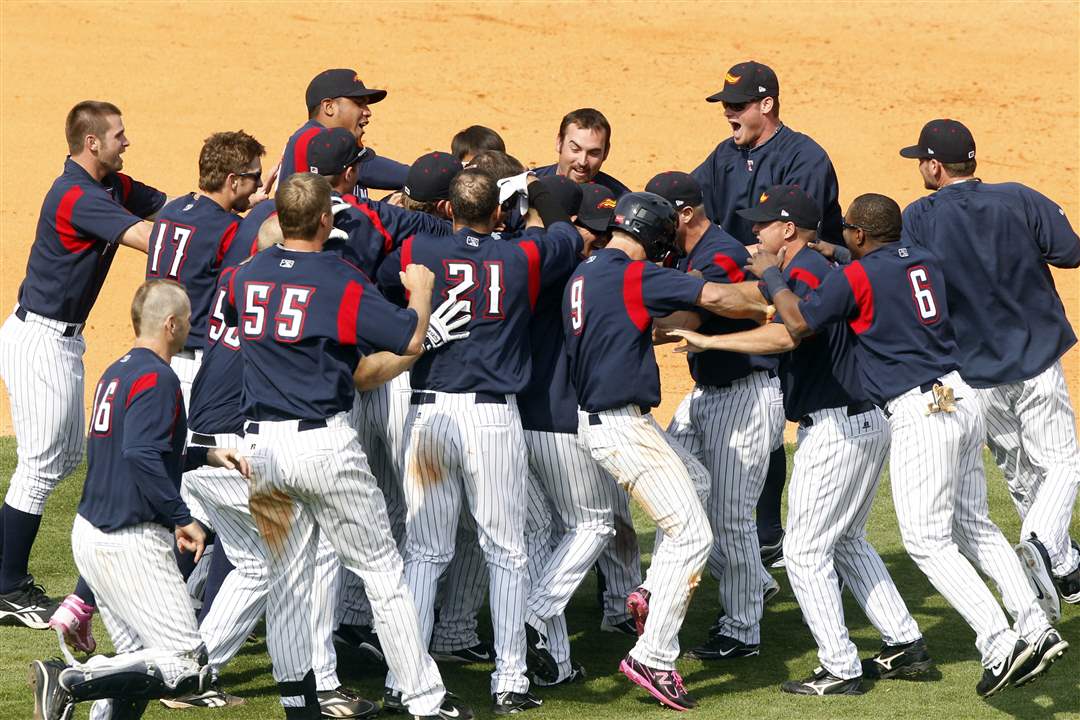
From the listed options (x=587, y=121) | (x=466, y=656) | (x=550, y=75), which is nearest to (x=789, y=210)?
(x=587, y=121)

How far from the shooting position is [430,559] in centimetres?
604

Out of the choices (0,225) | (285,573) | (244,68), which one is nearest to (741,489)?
(285,573)

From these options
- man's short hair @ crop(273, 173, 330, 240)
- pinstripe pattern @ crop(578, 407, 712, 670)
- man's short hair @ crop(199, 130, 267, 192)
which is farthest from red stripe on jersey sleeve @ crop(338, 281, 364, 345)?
man's short hair @ crop(199, 130, 267, 192)

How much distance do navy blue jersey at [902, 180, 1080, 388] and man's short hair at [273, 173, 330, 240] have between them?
295 centimetres

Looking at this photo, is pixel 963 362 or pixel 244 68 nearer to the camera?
pixel 963 362

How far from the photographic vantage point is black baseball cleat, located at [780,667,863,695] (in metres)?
6.12

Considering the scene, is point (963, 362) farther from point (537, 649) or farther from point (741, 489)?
point (537, 649)

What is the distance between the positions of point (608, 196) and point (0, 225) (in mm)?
10847

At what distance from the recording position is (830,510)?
6.14m

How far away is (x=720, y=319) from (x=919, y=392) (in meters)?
0.91

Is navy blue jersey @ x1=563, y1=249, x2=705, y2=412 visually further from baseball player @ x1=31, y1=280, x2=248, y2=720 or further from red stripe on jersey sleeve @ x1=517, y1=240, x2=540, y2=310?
baseball player @ x1=31, y1=280, x2=248, y2=720

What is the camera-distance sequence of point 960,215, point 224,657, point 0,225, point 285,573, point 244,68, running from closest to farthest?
point 285,573, point 224,657, point 960,215, point 0,225, point 244,68

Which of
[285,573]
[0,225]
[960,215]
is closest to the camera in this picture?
[285,573]

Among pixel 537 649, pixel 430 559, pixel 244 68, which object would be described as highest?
pixel 244 68
